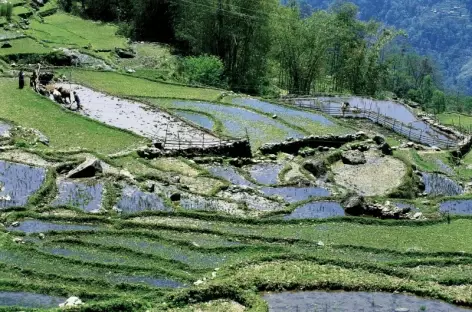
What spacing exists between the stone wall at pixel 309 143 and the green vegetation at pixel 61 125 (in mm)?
8675

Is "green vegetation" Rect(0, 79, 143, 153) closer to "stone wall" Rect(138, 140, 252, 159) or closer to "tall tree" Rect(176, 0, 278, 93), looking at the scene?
"stone wall" Rect(138, 140, 252, 159)

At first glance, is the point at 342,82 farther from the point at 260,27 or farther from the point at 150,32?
the point at 150,32

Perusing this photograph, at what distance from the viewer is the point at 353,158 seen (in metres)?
43.4

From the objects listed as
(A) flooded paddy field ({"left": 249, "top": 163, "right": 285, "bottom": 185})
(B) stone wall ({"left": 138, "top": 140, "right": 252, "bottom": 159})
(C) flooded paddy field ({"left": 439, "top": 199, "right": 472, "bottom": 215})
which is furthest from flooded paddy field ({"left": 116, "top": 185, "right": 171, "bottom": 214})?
(C) flooded paddy field ({"left": 439, "top": 199, "right": 472, "bottom": 215})

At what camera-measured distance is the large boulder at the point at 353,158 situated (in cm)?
4325

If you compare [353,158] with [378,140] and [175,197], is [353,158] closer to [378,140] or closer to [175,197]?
[378,140]

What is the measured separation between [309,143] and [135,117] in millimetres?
12748

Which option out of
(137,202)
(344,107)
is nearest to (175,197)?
(137,202)

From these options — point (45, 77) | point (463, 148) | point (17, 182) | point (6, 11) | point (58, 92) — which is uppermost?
point (6, 11)

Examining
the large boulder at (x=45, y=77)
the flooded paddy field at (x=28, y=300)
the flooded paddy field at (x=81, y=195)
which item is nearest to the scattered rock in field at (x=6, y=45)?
the large boulder at (x=45, y=77)

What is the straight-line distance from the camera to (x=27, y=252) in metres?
24.5

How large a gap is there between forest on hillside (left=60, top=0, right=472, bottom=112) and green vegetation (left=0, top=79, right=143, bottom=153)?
23034 millimetres

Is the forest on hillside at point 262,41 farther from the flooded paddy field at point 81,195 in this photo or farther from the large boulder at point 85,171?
the flooded paddy field at point 81,195

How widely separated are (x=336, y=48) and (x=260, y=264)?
7376cm
